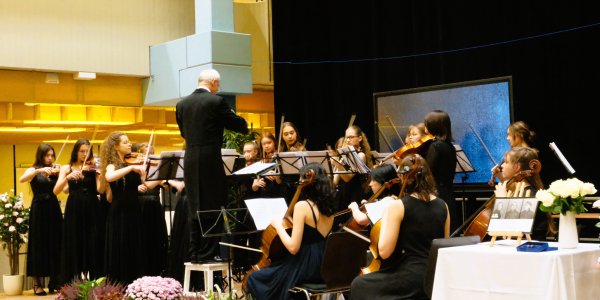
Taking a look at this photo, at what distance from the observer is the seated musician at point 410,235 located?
13.7 feet

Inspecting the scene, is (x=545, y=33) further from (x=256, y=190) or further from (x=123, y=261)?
(x=123, y=261)

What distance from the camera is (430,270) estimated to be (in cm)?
400

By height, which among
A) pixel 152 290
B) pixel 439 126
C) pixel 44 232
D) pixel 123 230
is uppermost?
pixel 439 126

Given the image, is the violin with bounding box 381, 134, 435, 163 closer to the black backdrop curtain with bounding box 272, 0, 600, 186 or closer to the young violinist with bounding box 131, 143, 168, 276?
the young violinist with bounding box 131, 143, 168, 276

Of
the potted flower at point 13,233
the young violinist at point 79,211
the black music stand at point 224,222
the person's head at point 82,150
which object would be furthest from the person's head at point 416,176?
the potted flower at point 13,233

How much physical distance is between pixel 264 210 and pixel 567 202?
2.18m

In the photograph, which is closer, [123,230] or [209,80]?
[209,80]

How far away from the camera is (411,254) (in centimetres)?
423

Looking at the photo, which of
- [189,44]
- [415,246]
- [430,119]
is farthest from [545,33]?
[415,246]

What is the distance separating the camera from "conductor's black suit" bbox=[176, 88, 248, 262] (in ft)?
19.2

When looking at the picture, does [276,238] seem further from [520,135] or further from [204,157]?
[520,135]

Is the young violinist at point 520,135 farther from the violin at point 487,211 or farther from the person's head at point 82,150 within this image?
the person's head at point 82,150

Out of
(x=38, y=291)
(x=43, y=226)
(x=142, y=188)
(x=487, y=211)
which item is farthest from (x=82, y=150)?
(x=487, y=211)

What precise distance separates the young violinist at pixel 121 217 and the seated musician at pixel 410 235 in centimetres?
334
